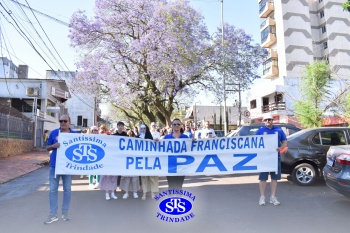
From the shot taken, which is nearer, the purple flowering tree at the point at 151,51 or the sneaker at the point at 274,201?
the sneaker at the point at 274,201

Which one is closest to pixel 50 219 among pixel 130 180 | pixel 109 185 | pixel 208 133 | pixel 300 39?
pixel 109 185

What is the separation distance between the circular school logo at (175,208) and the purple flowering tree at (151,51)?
1182cm

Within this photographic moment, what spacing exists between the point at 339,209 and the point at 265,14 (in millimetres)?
42329

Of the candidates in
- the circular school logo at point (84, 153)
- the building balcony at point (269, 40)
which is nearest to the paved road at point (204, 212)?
the circular school logo at point (84, 153)

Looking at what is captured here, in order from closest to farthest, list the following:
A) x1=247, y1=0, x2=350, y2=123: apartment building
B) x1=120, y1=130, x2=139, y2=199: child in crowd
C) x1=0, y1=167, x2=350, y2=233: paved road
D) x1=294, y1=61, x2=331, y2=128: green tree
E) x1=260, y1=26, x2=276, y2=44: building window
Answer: x1=0, y1=167, x2=350, y2=233: paved road
x1=120, y1=130, x2=139, y2=199: child in crowd
x1=294, y1=61, x2=331, y2=128: green tree
x1=247, y1=0, x2=350, y2=123: apartment building
x1=260, y1=26, x2=276, y2=44: building window

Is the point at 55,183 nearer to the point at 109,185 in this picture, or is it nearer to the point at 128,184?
the point at 109,185

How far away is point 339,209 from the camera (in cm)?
580

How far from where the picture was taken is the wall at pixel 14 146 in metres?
16.9

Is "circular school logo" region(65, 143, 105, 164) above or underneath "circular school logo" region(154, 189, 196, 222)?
above

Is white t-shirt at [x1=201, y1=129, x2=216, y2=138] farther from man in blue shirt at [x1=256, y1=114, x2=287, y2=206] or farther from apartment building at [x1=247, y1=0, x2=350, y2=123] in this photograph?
apartment building at [x1=247, y1=0, x2=350, y2=123]

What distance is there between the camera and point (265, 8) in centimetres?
4241

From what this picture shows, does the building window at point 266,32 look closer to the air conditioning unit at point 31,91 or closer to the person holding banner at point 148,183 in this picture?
the air conditioning unit at point 31,91

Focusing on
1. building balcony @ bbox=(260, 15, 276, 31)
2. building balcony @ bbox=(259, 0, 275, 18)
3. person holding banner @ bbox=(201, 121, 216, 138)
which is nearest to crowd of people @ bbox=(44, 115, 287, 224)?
person holding banner @ bbox=(201, 121, 216, 138)

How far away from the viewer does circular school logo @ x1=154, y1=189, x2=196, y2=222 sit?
17.2 ft
